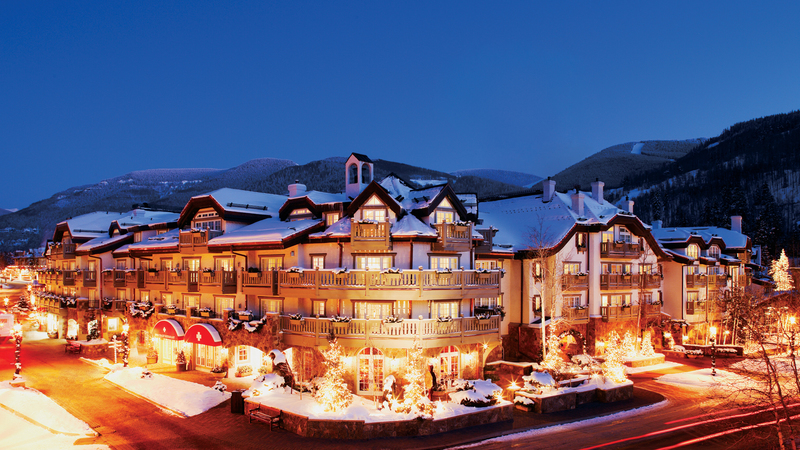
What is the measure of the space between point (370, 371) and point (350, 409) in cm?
595

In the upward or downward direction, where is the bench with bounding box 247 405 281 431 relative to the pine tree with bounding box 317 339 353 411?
downward

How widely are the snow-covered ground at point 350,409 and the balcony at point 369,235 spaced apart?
886 centimetres

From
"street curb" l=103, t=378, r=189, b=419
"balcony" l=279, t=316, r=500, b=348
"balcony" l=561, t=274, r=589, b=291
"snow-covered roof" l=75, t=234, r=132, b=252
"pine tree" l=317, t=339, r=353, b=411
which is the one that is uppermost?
"snow-covered roof" l=75, t=234, r=132, b=252

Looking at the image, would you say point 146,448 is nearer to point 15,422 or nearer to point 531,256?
point 15,422

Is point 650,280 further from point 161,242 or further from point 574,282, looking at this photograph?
point 161,242

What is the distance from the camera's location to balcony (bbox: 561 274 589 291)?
4338cm

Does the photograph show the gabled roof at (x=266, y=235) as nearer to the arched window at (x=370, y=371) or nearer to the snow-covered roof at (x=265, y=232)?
the snow-covered roof at (x=265, y=232)

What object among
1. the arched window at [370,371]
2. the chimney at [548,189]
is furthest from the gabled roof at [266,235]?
the chimney at [548,189]

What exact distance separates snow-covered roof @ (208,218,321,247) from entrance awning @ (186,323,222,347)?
20.1 ft

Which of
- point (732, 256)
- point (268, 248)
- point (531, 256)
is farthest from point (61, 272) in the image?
→ point (732, 256)

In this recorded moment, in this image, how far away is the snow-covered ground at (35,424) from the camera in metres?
23.6

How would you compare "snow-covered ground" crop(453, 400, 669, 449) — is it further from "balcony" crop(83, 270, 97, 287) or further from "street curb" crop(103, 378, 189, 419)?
"balcony" crop(83, 270, 97, 287)

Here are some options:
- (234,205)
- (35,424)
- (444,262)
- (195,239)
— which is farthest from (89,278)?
(444,262)

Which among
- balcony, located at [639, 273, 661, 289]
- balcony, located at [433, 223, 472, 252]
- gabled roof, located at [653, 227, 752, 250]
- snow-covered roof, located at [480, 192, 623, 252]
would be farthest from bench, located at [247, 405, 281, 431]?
gabled roof, located at [653, 227, 752, 250]
